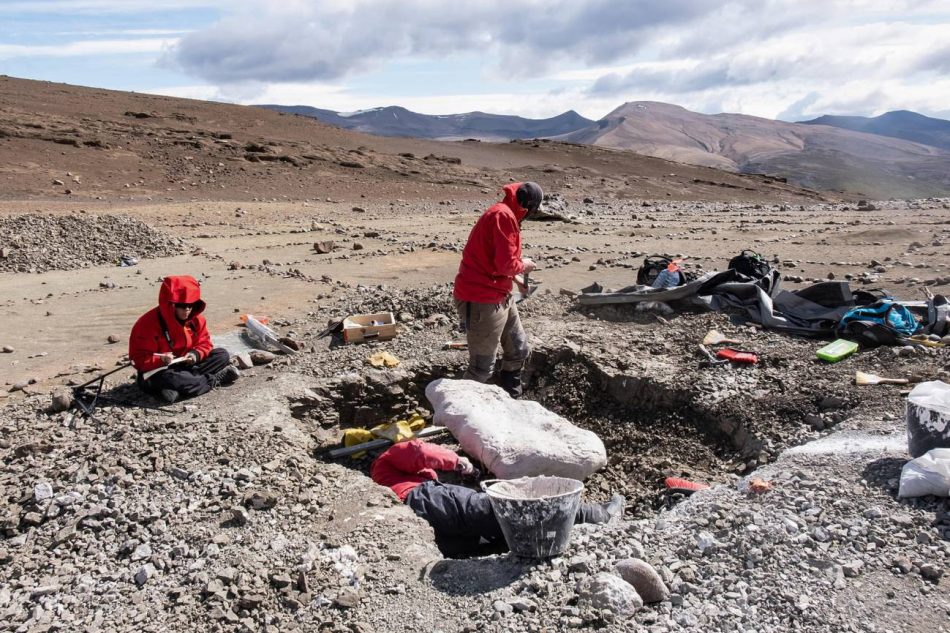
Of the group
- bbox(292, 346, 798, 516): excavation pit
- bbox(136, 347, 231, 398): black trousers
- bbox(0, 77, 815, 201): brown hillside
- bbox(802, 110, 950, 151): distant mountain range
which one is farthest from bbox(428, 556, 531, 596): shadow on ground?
bbox(802, 110, 950, 151): distant mountain range

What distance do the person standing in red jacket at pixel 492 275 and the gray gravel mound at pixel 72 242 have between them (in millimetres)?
7690

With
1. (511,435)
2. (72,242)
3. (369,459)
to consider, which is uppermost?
(72,242)

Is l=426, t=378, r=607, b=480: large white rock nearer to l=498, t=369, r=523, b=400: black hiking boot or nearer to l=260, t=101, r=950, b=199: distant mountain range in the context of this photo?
l=498, t=369, r=523, b=400: black hiking boot

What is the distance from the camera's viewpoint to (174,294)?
5223mm

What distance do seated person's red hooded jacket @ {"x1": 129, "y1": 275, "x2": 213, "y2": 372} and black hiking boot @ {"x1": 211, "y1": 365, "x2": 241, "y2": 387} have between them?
0.59 feet

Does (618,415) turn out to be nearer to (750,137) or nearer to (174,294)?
(174,294)

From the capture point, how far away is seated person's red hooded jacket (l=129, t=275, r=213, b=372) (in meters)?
5.24

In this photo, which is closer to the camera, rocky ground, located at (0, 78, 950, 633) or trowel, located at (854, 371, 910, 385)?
rocky ground, located at (0, 78, 950, 633)

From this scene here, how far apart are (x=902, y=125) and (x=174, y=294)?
84.9 metres

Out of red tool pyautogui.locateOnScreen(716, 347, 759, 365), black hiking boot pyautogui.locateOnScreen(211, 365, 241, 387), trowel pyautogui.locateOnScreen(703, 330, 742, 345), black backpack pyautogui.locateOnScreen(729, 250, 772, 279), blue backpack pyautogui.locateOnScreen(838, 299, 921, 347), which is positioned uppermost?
black backpack pyautogui.locateOnScreen(729, 250, 772, 279)

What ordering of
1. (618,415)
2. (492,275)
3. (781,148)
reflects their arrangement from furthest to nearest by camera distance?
1. (781,148)
2. (618,415)
3. (492,275)

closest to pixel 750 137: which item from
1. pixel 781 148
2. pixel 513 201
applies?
pixel 781 148

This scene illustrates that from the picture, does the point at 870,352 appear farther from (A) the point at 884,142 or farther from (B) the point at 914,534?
(A) the point at 884,142

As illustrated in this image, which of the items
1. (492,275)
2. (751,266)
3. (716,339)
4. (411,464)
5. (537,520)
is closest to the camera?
(537,520)
